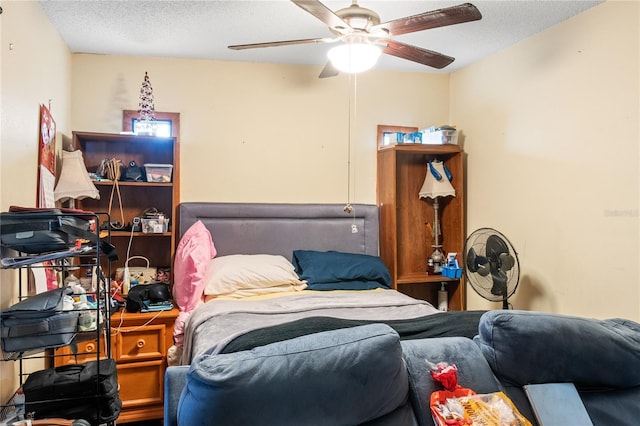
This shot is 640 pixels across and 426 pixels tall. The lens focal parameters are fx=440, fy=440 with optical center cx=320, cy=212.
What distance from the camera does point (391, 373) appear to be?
1349mm

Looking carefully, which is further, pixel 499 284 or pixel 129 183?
pixel 129 183

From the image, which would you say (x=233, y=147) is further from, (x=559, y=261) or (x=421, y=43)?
(x=559, y=261)

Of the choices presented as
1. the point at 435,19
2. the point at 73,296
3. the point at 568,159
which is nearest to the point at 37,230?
the point at 73,296

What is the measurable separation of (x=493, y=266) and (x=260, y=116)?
216 centimetres

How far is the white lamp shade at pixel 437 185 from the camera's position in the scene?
3.76 meters

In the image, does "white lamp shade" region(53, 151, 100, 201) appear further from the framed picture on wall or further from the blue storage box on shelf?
the blue storage box on shelf

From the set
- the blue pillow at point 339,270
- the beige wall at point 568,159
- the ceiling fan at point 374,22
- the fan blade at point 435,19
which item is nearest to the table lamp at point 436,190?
the beige wall at point 568,159

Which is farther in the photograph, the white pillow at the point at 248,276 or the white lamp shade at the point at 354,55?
the white pillow at the point at 248,276

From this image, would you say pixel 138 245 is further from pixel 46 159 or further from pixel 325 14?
pixel 325 14

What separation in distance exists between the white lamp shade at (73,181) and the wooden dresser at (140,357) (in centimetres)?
83

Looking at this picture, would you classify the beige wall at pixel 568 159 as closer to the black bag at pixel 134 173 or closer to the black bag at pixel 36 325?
the black bag at pixel 134 173

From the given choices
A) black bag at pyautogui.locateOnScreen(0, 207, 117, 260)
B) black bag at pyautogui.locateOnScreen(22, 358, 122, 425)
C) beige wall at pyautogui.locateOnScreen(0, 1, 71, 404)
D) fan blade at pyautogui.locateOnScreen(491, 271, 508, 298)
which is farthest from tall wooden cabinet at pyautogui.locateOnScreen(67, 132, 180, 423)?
fan blade at pyautogui.locateOnScreen(491, 271, 508, 298)

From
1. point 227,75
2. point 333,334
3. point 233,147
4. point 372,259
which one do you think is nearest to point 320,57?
point 227,75

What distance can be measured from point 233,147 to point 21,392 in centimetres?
225
